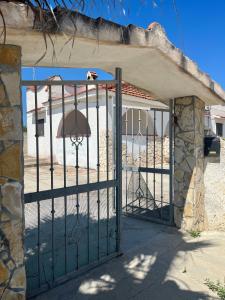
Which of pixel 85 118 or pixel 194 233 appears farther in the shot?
pixel 85 118

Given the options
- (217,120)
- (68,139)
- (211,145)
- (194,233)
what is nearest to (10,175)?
(194,233)

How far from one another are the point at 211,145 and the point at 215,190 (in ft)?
2.89

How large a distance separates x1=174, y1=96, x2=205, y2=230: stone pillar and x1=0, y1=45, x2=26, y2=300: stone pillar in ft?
11.3

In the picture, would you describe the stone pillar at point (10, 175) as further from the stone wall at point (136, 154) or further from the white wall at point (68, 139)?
the white wall at point (68, 139)

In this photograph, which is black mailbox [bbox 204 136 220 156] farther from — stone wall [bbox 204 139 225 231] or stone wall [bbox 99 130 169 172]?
stone wall [bbox 99 130 169 172]

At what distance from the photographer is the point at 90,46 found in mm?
2834

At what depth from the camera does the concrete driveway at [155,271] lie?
3182 millimetres

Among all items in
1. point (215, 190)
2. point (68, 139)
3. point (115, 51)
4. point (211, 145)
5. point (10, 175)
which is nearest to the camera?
point (10, 175)

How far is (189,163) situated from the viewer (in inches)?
204

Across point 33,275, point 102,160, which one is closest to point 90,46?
point 33,275

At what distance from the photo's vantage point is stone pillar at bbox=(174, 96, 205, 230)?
5125mm

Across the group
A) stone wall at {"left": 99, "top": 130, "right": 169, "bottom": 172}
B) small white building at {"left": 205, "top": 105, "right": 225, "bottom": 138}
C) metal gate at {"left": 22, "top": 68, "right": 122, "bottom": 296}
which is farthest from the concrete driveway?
small white building at {"left": 205, "top": 105, "right": 225, "bottom": 138}

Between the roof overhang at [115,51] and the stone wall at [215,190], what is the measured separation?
1.22 m

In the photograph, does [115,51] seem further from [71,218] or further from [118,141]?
[71,218]
